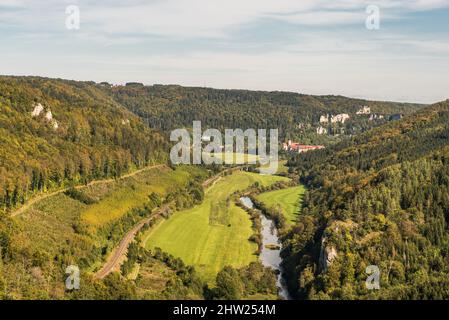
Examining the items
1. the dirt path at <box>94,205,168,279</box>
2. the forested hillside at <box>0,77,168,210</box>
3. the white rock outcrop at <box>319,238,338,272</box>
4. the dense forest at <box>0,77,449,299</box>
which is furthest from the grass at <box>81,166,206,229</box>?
the white rock outcrop at <box>319,238,338,272</box>

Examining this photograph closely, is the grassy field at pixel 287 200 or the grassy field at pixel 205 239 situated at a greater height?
the grassy field at pixel 287 200

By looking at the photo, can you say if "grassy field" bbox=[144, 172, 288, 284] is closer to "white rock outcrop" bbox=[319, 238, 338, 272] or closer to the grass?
the grass

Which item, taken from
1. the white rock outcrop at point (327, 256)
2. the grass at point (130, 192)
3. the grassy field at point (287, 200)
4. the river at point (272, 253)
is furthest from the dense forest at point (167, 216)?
the grassy field at point (287, 200)

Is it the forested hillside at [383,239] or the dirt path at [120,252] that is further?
the dirt path at [120,252]

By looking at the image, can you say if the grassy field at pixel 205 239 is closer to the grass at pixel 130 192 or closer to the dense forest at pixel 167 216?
the dense forest at pixel 167 216
